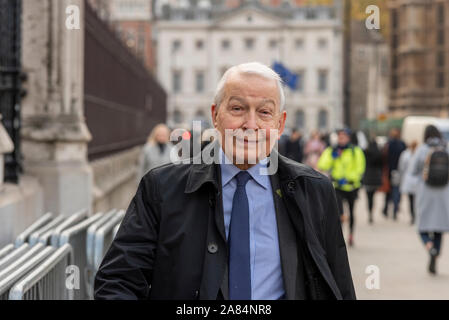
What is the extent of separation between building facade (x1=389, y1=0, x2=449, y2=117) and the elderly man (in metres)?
42.5

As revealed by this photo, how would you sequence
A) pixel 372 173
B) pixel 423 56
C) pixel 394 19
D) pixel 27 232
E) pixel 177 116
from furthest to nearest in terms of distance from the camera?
pixel 177 116 < pixel 394 19 < pixel 423 56 < pixel 372 173 < pixel 27 232

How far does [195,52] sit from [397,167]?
244 ft

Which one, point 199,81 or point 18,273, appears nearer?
point 18,273

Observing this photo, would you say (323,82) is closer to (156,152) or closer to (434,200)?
(156,152)

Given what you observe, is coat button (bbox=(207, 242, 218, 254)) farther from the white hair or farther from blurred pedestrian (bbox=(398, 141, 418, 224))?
blurred pedestrian (bbox=(398, 141, 418, 224))

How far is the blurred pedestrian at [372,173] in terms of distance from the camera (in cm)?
1361

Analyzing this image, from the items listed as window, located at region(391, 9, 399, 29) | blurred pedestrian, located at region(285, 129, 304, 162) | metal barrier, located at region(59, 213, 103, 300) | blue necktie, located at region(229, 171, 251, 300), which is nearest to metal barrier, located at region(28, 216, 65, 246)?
metal barrier, located at region(59, 213, 103, 300)

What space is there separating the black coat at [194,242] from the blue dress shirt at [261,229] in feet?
0.09

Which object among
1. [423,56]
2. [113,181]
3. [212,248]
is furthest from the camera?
[423,56]

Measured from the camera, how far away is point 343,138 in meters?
10.5

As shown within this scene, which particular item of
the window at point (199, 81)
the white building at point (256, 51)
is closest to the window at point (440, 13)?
the white building at point (256, 51)

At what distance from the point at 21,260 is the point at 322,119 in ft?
282

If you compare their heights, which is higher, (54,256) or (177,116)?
(177,116)

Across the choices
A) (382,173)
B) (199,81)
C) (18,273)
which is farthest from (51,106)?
(199,81)
